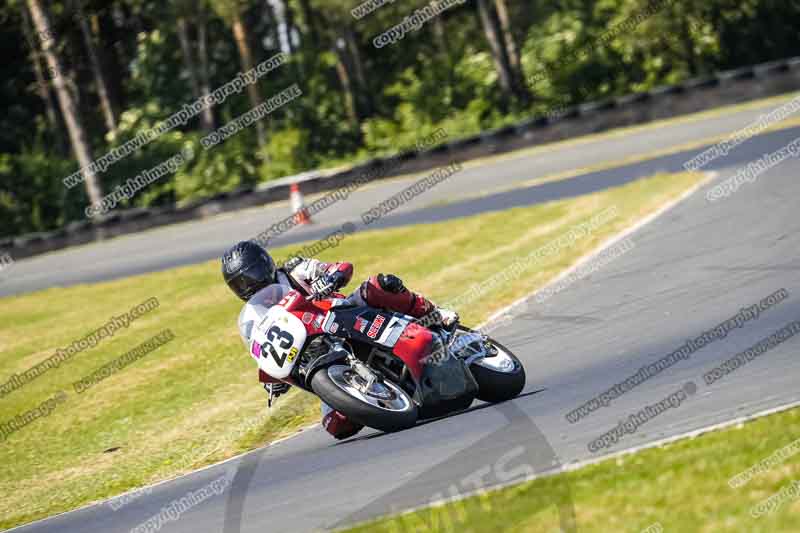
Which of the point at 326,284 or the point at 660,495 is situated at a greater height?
the point at 326,284

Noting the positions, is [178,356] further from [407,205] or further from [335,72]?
[335,72]

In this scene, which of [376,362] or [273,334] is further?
[376,362]

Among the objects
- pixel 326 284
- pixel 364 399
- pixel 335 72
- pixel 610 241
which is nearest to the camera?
pixel 364 399

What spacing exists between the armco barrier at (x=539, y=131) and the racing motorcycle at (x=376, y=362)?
20.9 meters

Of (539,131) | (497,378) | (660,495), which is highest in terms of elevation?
(660,495)

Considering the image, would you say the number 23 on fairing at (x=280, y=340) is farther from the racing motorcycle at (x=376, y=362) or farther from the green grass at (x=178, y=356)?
the green grass at (x=178, y=356)

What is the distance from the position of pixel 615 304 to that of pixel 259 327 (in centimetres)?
467

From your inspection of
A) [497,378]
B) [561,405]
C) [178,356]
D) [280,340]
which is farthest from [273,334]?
[178,356]

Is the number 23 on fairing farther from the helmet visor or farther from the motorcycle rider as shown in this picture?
the helmet visor

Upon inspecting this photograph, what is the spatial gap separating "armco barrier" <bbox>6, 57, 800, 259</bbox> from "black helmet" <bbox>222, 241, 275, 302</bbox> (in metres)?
20.9

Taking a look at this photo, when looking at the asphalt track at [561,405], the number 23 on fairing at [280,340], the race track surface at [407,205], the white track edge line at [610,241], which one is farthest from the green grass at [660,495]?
the race track surface at [407,205]

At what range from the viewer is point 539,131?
30172 millimetres

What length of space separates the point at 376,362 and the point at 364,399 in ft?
1.90

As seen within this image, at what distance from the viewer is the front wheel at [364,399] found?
835 centimetres
